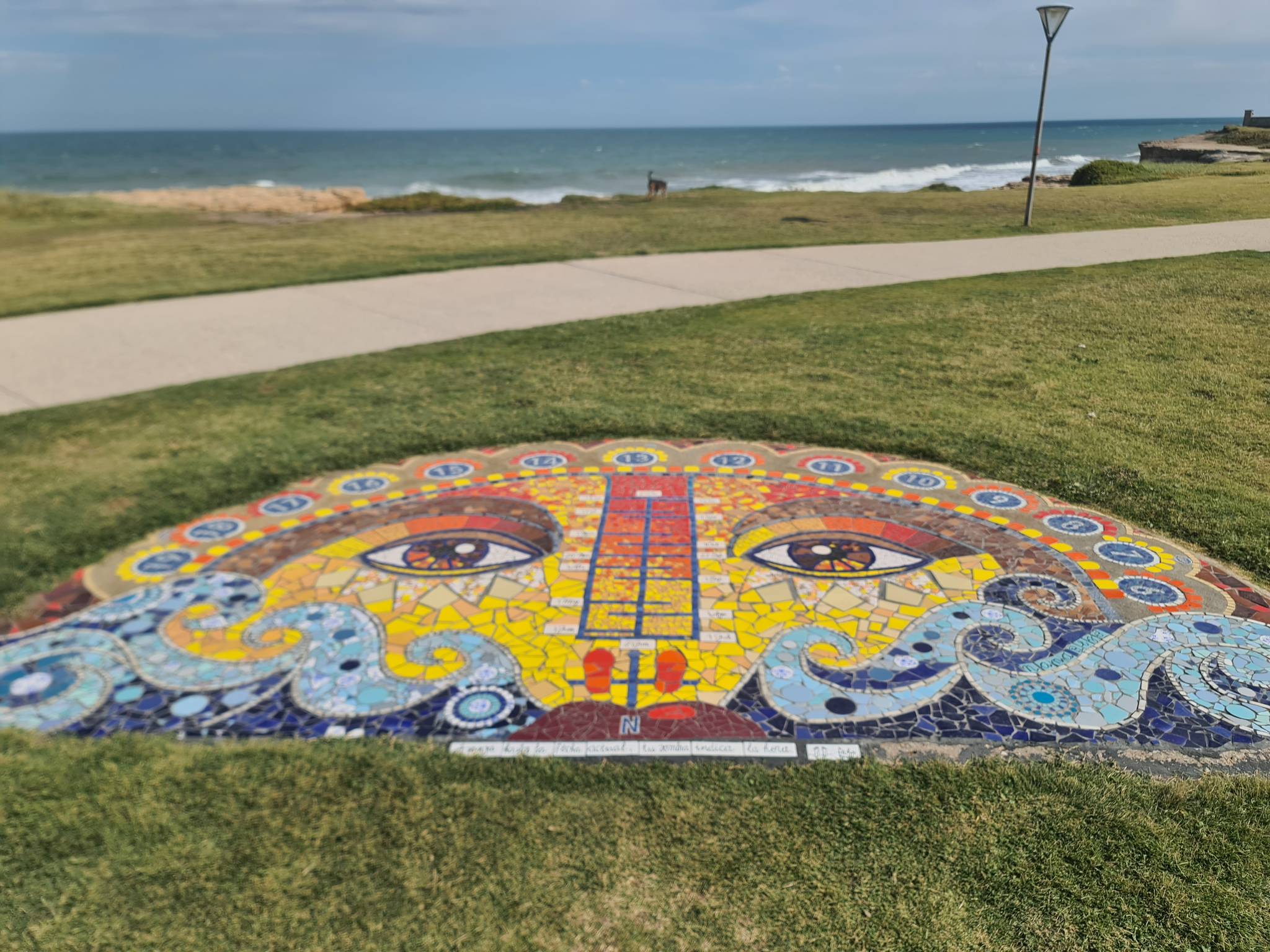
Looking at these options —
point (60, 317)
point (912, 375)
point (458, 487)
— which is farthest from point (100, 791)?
point (60, 317)

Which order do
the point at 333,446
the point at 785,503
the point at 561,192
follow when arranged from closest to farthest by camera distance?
the point at 785,503 → the point at 333,446 → the point at 561,192

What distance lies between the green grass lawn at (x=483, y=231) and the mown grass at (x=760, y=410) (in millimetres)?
4353

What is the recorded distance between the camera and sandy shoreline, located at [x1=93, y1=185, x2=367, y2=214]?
83.4 ft

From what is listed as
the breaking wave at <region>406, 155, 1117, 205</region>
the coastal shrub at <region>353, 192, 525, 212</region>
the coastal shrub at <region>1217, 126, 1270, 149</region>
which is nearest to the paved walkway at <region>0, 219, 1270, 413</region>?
the coastal shrub at <region>353, 192, 525, 212</region>

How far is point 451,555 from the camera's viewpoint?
12.7 feet

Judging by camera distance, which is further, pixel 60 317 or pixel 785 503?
pixel 60 317

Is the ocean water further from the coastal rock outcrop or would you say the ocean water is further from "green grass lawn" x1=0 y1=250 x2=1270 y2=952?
"green grass lawn" x1=0 y1=250 x2=1270 y2=952

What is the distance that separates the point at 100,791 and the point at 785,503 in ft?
9.93

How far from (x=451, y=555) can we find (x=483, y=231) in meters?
11.6

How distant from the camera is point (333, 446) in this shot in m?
5.07

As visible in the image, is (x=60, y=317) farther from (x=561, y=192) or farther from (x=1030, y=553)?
(x=561, y=192)

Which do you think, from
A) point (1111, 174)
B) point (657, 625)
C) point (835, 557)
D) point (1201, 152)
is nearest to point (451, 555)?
point (657, 625)

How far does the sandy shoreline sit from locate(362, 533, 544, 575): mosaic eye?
70.1 ft

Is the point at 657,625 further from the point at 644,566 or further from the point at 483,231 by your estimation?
the point at 483,231
